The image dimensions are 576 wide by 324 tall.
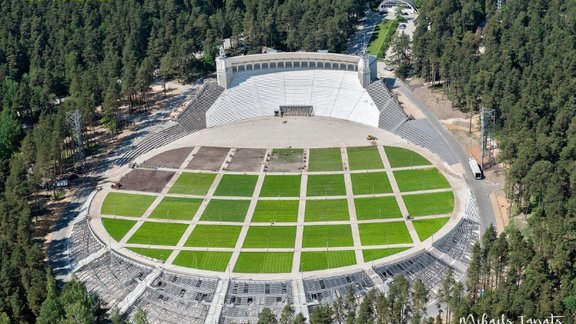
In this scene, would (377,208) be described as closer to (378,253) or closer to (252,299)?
(378,253)

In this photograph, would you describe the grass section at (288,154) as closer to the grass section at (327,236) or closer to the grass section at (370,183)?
the grass section at (370,183)

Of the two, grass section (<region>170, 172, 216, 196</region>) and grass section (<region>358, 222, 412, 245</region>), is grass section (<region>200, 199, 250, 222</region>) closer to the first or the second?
grass section (<region>170, 172, 216, 196</region>)

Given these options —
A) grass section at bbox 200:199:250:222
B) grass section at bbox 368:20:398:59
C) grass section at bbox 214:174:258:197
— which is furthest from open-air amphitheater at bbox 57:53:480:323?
grass section at bbox 368:20:398:59

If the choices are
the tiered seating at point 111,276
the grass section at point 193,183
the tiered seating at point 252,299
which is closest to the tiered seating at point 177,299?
the tiered seating at point 252,299

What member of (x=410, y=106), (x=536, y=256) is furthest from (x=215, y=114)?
(x=536, y=256)

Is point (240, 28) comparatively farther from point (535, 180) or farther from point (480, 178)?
point (535, 180)

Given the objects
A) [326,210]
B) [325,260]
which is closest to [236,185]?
[326,210]
